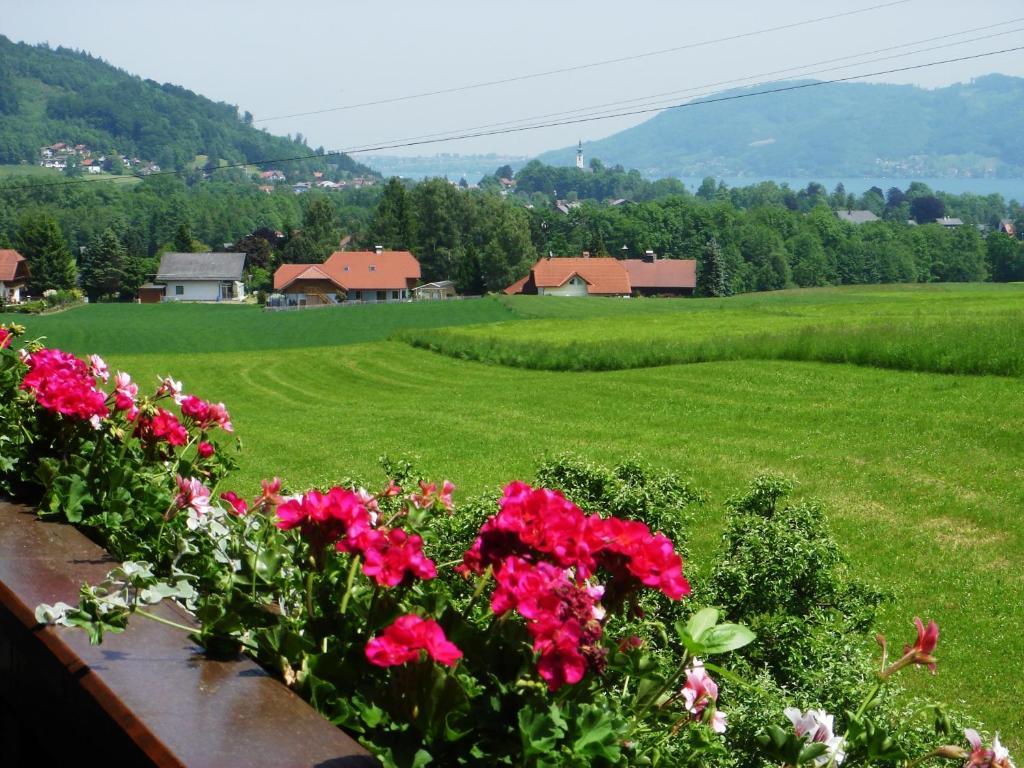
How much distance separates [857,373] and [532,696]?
63.0 feet

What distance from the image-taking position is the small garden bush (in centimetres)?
154

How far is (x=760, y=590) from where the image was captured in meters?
4.37

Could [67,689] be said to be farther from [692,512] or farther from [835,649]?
[692,512]

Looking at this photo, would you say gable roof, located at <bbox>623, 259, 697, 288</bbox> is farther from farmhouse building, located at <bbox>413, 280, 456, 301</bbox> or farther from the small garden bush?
the small garden bush

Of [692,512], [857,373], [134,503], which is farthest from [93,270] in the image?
[134,503]

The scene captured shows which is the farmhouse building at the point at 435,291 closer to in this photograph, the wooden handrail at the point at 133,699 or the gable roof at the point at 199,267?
the gable roof at the point at 199,267

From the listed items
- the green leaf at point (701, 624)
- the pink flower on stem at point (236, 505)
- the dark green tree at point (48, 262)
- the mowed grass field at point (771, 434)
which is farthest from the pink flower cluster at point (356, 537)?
the dark green tree at point (48, 262)

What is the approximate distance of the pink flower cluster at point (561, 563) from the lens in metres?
1.53

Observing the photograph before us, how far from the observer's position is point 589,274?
8800 cm

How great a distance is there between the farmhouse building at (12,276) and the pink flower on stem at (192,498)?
88194 millimetres

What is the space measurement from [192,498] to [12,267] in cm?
9167

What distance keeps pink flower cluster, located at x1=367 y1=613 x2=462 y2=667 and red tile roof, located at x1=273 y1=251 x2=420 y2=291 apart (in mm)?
89630

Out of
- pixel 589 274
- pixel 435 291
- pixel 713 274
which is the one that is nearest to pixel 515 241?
pixel 435 291

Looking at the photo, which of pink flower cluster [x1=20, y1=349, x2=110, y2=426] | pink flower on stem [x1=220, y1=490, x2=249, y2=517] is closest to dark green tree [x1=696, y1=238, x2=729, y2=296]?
pink flower cluster [x1=20, y1=349, x2=110, y2=426]
